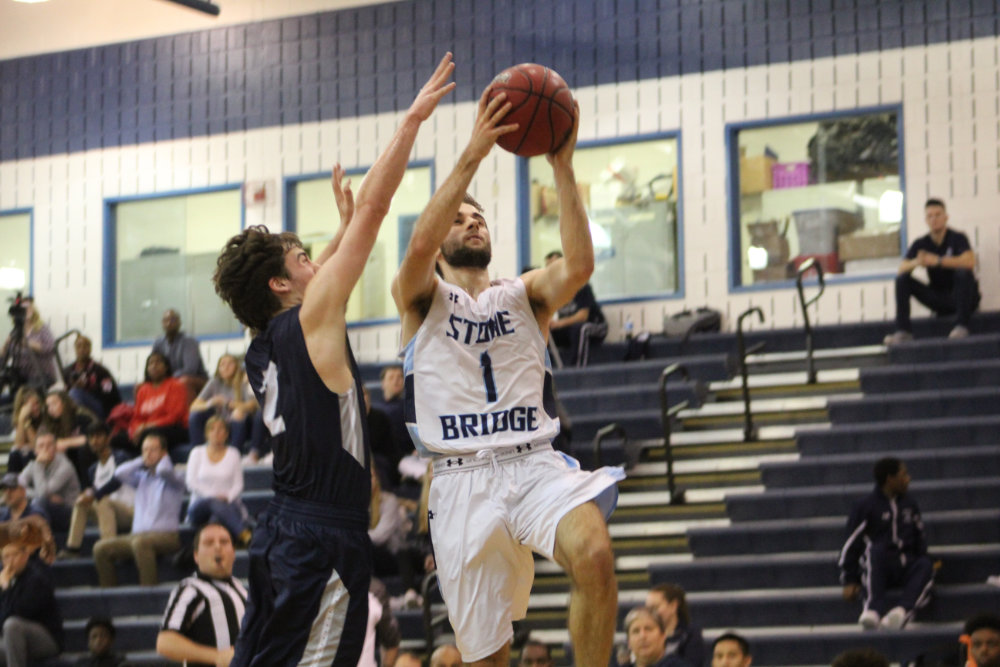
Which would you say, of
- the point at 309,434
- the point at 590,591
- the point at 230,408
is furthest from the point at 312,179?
the point at 309,434

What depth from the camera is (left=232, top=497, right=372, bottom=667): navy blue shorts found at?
4.51m

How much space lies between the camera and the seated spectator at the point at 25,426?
14.3m

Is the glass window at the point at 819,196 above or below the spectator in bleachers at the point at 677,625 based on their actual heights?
above

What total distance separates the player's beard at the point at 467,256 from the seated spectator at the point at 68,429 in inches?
348

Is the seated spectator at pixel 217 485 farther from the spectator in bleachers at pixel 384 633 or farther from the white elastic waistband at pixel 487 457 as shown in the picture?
the white elastic waistband at pixel 487 457

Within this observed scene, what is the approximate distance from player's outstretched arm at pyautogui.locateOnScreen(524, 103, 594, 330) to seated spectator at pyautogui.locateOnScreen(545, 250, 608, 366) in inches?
320

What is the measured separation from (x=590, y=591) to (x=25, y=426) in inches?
415

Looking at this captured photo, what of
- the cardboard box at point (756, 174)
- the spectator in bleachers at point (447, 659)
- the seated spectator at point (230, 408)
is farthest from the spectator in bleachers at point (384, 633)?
the cardboard box at point (756, 174)

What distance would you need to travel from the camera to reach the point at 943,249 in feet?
41.6

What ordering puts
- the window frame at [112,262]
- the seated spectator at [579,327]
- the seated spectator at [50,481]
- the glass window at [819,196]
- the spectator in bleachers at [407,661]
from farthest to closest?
the window frame at [112,262] < the seated spectator at [579,327] < the glass window at [819,196] < the seated spectator at [50,481] < the spectator in bleachers at [407,661]

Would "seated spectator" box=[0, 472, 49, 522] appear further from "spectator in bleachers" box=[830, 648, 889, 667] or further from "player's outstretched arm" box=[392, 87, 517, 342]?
"player's outstretched arm" box=[392, 87, 517, 342]

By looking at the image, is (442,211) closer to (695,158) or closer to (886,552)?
(886,552)

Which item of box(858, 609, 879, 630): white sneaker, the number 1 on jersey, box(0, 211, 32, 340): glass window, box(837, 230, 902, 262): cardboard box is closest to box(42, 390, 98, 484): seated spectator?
box(0, 211, 32, 340): glass window

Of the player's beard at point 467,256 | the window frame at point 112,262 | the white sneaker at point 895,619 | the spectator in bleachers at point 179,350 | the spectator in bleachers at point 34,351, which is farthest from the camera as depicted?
the window frame at point 112,262
